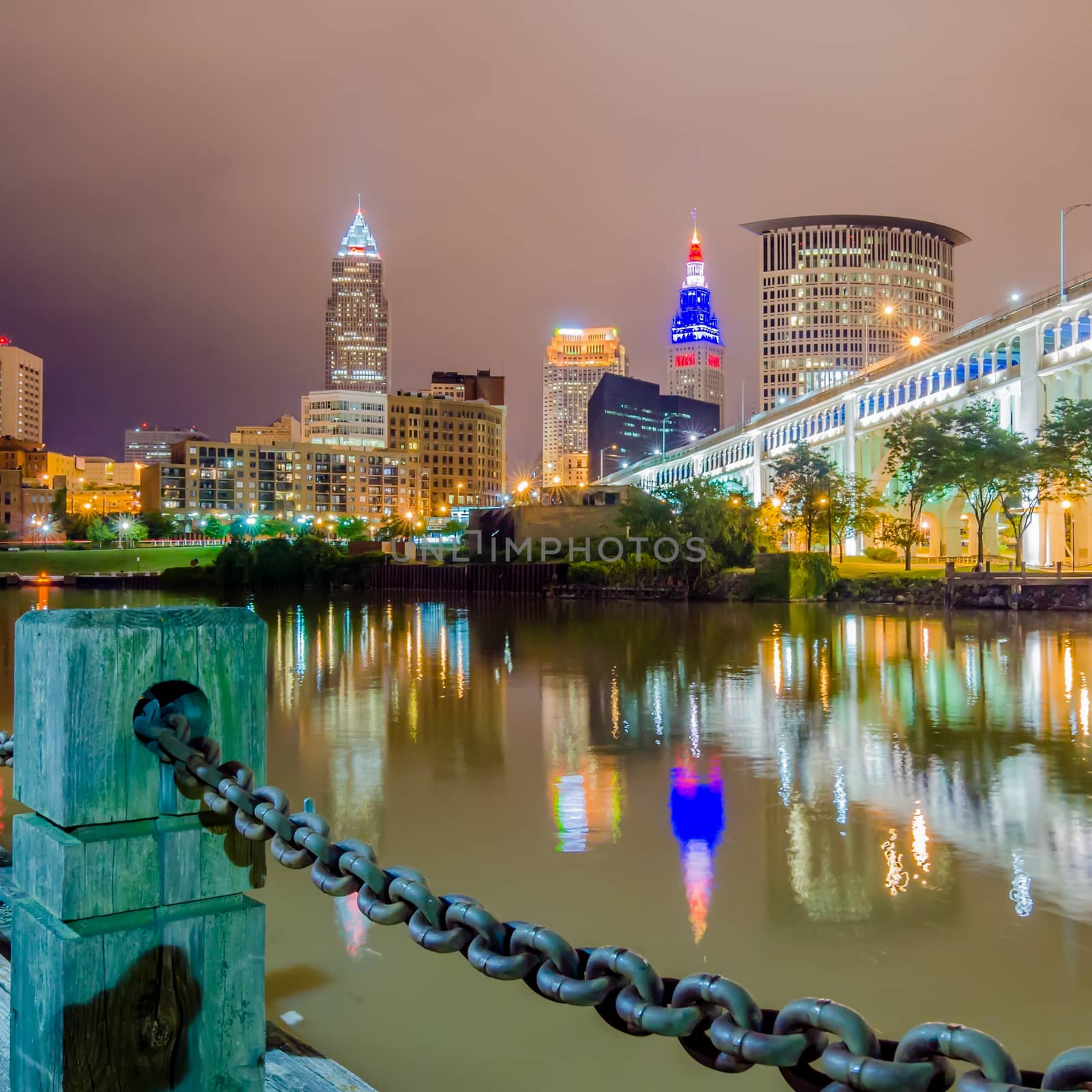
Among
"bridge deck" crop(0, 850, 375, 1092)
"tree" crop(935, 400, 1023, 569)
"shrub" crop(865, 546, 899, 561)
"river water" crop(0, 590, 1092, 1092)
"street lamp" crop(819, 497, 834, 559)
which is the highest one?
"tree" crop(935, 400, 1023, 569)

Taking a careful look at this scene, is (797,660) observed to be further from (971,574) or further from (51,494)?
(51,494)

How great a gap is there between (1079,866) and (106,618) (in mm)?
7855

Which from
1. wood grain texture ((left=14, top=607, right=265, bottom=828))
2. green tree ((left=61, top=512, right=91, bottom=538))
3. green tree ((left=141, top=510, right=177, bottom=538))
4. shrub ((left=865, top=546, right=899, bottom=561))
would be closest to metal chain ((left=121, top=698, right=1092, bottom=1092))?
wood grain texture ((left=14, top=607, right=265, bottom=828))

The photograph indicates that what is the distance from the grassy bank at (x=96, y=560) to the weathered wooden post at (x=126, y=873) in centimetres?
10501

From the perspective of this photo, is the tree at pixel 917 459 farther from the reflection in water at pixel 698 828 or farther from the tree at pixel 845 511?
the reflection in water at pixel 698 828

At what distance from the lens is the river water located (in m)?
5.42

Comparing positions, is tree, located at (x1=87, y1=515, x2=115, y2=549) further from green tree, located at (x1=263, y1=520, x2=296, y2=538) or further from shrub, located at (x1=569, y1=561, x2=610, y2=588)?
shrub, located at (x1=569, y1=561, x2=610, y2=588)

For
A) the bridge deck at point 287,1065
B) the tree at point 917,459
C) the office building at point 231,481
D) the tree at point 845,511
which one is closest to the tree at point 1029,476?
the tree at point 917,459

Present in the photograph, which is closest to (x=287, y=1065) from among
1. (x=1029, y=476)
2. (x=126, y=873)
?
(x=126, y=873)

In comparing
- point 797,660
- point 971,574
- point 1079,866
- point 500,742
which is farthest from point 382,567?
point 1079,866

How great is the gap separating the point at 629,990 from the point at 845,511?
62.3 m

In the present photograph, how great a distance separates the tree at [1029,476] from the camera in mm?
44906

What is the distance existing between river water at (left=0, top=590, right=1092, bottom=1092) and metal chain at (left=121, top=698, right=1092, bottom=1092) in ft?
10.7

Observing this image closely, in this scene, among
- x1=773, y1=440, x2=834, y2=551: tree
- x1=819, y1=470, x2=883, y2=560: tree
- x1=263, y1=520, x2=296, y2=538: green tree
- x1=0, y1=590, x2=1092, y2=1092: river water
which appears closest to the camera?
x1=0, y1=590, x2=1092, y2=1092: river water
